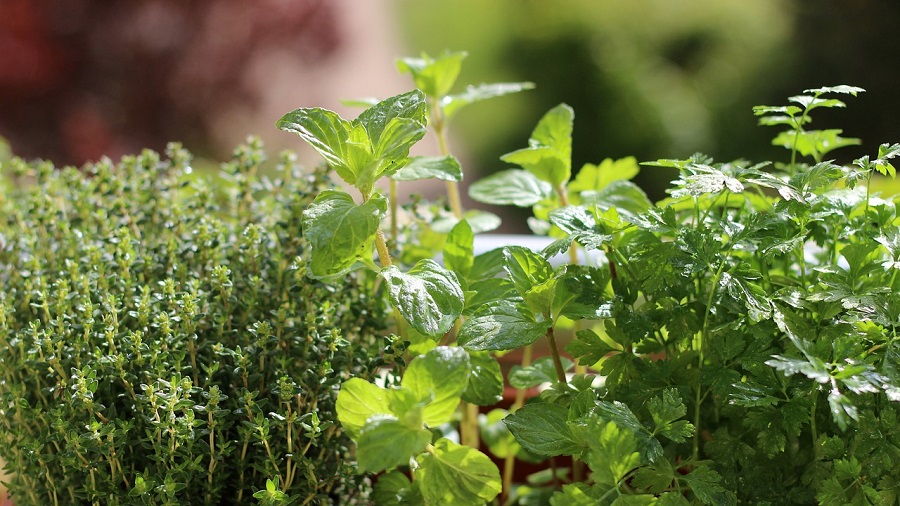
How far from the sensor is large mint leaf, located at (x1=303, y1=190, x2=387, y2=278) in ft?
1.75

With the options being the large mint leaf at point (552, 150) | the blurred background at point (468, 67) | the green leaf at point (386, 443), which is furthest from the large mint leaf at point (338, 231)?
the blurred background at point (468, 67)

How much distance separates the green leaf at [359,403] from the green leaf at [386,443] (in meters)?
0.03

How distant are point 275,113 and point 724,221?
10.2ft

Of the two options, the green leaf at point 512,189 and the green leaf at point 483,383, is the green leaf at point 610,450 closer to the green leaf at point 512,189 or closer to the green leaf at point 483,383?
the green leaf at point 483,383

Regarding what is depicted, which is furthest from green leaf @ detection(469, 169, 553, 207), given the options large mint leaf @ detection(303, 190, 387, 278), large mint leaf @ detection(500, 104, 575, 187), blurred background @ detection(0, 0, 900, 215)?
blurred background @ detection(0, 0, 900, 215)

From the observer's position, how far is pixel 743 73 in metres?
3.46

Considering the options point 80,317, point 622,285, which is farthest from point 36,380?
point 622,285

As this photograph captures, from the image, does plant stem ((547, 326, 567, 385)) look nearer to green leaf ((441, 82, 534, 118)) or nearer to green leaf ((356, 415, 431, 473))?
green leaf ((356, 415, 431, 473))

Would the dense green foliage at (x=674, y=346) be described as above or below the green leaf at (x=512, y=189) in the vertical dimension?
below

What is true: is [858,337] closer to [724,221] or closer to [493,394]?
[724,221]

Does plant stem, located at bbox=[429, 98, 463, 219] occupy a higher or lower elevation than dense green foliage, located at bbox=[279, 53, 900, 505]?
higher

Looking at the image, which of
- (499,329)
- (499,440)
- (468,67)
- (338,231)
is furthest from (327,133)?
(468,67)

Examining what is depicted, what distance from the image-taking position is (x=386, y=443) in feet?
1.61

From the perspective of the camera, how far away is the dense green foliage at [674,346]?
52cm
